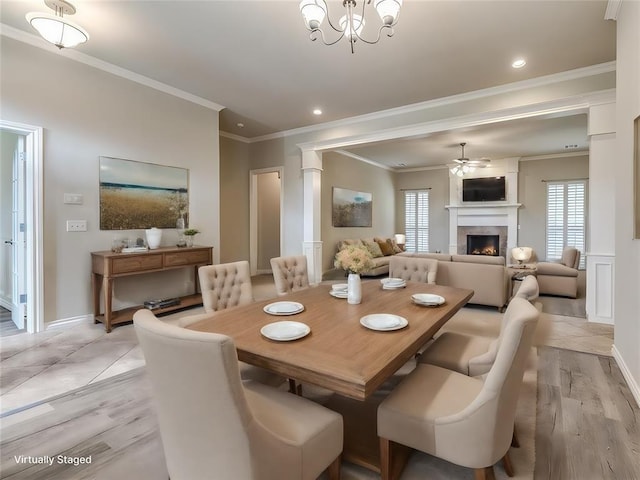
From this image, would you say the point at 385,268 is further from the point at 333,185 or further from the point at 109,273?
the point at 109,273

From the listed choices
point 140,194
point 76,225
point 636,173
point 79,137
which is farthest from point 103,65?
point 636,173

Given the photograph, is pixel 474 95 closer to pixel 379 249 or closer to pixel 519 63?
pixel 519 63

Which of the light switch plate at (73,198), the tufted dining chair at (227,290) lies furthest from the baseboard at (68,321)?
the tufted dining chair at (227,290)

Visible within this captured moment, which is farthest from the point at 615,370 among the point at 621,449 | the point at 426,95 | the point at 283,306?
the point at 426,95

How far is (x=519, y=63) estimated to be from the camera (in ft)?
11.9

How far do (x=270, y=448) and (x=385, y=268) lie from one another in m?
6.18

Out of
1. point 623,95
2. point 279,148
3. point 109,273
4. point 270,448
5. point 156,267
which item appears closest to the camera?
point 270,448

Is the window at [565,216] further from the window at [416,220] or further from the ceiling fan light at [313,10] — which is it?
the ceiling fan light at [313,10]

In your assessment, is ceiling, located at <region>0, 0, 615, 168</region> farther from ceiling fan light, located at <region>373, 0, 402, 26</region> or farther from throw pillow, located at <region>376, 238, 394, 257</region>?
throw pillow, located at <region>376, 238, 394, 257</region>

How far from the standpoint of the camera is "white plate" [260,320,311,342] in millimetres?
1510

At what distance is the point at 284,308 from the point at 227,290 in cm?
90

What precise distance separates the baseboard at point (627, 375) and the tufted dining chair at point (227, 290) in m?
2.44

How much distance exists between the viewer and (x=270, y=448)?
1.07m

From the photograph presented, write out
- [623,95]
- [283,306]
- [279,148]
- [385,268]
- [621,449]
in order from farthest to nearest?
[385,268]
[279,148]
[623,95]
[283,306]
[621,449]
